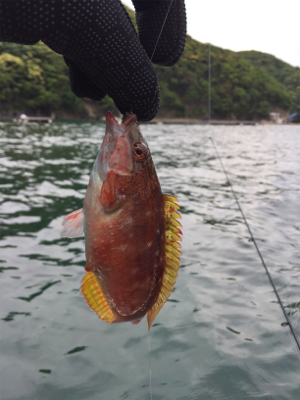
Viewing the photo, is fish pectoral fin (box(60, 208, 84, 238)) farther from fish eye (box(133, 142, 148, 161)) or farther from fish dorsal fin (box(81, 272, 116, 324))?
fish eye (box(133, 142, 148, 161))

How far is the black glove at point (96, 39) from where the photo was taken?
161 centimetres

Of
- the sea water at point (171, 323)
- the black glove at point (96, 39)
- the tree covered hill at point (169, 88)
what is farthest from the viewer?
the tree covered hill at point (169, 88)

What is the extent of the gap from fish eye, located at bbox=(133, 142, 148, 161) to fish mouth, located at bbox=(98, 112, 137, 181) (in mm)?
23

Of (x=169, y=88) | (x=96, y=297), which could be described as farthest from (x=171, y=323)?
(x=169, y=88)

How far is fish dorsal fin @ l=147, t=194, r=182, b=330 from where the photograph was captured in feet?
5.54

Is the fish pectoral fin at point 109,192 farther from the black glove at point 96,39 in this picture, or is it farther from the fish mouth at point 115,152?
the black glove at point 96,39

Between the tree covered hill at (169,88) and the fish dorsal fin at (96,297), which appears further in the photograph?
the tree covered hill at (169,88)

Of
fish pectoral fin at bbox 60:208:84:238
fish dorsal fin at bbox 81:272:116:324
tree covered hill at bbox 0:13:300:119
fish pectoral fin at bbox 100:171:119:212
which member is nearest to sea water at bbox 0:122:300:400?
fish dorsal fin at bbox 81:272:116:324

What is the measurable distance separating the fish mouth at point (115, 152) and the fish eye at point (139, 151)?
0.02 m

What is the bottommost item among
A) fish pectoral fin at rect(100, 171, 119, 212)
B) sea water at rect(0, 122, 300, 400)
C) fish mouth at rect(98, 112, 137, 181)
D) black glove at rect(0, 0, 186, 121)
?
sea water at rect(0, 122, 300, 400)

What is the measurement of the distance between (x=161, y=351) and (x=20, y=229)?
538cm

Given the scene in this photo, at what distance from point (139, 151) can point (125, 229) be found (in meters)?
0.30

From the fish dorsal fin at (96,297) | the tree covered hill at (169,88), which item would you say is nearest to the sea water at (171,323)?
the fish dorsal fin at (96,297)

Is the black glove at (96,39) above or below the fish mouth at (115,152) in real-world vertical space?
above
